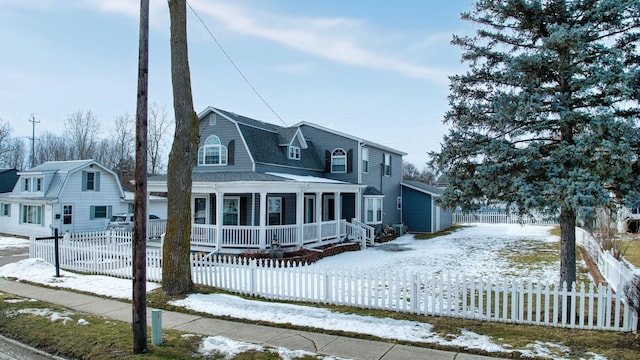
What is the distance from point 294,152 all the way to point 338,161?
322 centimetres

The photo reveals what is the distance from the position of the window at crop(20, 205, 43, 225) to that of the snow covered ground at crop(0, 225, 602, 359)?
1538 cm

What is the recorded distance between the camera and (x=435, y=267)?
15.0 metres

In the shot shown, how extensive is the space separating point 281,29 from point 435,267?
1011 cm

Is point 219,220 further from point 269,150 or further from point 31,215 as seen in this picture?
point 31,215

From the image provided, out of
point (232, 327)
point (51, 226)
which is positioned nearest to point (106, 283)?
point (232, 327)

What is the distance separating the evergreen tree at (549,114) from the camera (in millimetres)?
7496

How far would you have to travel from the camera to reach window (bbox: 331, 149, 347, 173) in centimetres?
2441

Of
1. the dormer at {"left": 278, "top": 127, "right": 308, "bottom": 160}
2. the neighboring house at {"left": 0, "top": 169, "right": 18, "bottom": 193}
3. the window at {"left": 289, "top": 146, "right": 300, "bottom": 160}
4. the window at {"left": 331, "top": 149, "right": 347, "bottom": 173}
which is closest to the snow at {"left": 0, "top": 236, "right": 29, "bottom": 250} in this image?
the neighboring house at {"left": 0, "top": 169, "right": 18, "bottom": 193}

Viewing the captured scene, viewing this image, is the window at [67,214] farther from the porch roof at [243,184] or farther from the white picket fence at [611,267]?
the white picket fence at [611,267]

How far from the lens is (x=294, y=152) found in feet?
74.0

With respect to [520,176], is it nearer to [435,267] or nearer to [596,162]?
[596,162]

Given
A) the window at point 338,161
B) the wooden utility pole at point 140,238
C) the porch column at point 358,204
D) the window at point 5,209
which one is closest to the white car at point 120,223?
the window at point 5,209

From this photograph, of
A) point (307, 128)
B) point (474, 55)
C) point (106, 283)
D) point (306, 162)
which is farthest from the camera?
point (307, 128)

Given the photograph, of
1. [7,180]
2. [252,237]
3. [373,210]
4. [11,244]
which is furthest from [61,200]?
[373,210]
